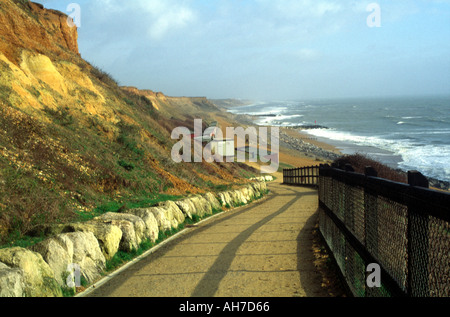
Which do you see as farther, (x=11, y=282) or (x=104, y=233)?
(x=104, y=233)

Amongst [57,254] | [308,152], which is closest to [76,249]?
[57,254]

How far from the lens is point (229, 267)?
7.58 m

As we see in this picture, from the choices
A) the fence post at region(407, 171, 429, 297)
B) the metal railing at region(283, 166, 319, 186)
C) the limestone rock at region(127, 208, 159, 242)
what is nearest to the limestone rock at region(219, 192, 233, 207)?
the limestone rock at region(127, 208, 159, 242)

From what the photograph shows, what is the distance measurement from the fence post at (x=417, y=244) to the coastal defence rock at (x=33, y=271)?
4.49 meters

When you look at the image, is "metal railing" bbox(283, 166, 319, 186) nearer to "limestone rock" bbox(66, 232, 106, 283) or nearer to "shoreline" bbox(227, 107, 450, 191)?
"shoreline" bbox(227, 107, 450, 191)

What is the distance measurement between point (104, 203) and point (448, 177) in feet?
93.0

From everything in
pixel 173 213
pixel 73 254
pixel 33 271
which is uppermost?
pixel 33 271

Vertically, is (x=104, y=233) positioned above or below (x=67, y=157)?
below

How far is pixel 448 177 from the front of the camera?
31969 millimetres

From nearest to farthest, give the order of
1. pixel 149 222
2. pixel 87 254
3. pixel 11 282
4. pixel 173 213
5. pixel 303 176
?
pixel 11 282
pixel 87 254
pixel 149 222
pixel 173 213
pixel 303 176

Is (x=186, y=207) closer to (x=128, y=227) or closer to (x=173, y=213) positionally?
(x=173, y=213)

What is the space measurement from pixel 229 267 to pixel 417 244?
15.2 feet

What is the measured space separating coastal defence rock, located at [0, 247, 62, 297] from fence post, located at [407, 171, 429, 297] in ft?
14.7

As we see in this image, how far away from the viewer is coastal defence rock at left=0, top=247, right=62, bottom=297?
557cm
